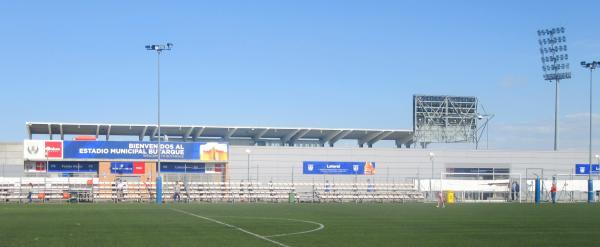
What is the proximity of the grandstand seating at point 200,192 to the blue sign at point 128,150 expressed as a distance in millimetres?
4682

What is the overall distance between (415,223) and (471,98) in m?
59.7

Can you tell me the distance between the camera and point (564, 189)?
66688 millimetres

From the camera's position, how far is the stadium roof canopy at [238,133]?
76.6m

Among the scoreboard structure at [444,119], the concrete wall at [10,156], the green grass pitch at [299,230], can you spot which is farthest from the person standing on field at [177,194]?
the scoreboard structure at [444,119]

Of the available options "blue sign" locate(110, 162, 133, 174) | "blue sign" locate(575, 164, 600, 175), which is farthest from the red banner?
"blue sign" locate(575, 164, 600, 175)

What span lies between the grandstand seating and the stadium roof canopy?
14374 mm

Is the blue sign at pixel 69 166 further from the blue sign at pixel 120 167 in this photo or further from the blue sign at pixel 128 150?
the blue sign at pixel 120 167

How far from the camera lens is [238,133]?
3241 inches

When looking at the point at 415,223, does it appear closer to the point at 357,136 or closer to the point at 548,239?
the point at 548,239

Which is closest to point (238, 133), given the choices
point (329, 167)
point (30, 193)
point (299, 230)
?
point (329, 167)

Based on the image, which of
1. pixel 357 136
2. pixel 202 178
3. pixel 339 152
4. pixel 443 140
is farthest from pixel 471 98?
pixel 202 178

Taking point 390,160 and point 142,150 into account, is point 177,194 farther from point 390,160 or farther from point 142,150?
point 390,160

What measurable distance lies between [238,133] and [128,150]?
15.9m

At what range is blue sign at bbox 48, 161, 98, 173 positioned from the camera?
2670 inches
